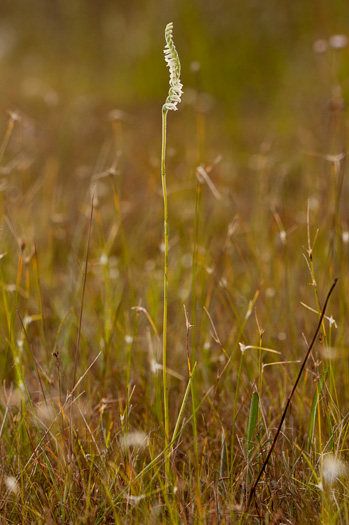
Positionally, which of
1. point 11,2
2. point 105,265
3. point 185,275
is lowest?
point 185,275

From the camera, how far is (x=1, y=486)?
112 cm

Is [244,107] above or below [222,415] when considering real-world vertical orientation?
above

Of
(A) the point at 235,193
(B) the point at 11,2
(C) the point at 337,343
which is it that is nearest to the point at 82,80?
(A) the point at 235,193

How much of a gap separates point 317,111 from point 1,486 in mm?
3779

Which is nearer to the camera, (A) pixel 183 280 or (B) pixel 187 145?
(A) pixel 183 280

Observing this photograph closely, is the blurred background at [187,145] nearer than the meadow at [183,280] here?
No

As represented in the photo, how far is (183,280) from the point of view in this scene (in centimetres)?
234

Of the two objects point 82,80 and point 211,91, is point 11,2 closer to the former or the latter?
point 82,80

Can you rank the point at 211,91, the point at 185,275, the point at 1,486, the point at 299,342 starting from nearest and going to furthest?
the point at 1,486 < the point at 299,342 < the point at 185,275 < the point at 211,91

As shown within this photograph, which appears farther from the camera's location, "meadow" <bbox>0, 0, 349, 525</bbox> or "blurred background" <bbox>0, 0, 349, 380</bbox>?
"blurred background" <bbox>0, 0, 349, 380</bbox>

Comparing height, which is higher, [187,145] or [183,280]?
[187,145]

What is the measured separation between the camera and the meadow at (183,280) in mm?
1085

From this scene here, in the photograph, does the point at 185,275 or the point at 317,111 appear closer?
the point at 185,275

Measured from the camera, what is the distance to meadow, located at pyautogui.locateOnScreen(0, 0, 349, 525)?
1.08 m
